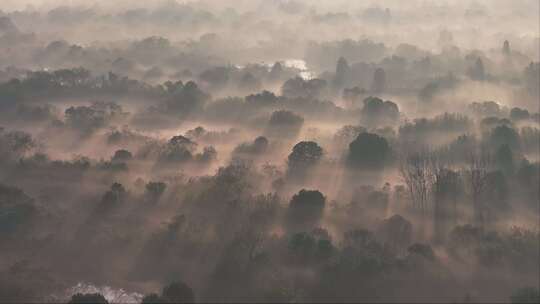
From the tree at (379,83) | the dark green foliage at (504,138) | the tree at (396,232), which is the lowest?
the tree at (396,232)

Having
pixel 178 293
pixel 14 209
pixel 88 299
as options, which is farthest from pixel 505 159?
pixel 14 209

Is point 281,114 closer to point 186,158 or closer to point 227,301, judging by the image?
point 186,158

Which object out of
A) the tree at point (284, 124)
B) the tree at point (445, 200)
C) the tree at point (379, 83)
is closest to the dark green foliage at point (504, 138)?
the tree at point (445, 200)

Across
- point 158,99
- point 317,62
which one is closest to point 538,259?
point 158,99

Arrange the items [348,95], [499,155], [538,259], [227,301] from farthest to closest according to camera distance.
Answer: [348,95] < [499,155] < [538,259] < [227,301]

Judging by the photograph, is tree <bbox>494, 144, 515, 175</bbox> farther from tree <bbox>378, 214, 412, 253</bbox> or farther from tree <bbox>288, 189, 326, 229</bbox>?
tree <bbox>288, 189, 326, 229</bbox>

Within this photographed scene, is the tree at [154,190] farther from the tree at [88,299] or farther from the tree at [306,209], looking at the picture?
the tree at [88,299]

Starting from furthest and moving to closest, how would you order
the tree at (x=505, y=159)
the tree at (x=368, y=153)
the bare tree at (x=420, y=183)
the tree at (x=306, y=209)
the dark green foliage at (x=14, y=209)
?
1. the tree at (x=368, y=153)
2. the tree at (x=505, y=159)
3. the bare tree at (x=420, y=183)
4. the tree at (x=306, y=209)
5. the dark green foliage at (x=14, y=209)
